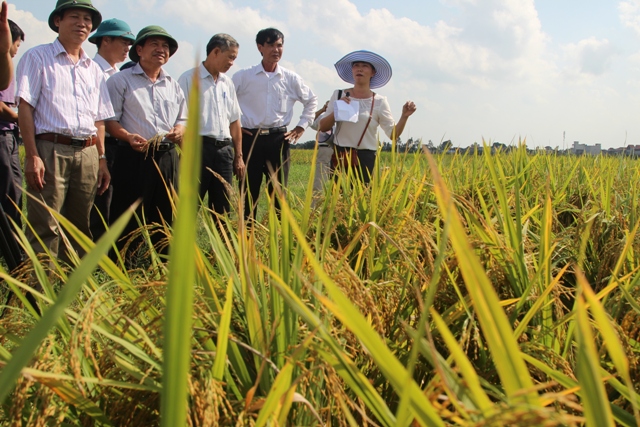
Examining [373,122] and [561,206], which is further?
[373,122]

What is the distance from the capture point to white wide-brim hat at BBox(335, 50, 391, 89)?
4.88 metres

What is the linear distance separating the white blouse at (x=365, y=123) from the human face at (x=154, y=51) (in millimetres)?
1561

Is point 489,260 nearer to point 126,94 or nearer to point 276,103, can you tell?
point 126,94

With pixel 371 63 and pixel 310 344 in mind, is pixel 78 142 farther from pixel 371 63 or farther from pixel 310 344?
pixel 310 344

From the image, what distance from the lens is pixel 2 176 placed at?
3.46 meters

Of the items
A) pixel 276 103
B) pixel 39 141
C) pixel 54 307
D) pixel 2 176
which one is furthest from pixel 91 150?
pixel 54 307

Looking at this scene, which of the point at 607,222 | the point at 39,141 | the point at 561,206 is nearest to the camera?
the point at 607,222

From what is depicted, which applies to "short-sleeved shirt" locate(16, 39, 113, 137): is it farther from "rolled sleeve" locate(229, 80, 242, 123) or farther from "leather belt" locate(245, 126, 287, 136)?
"leather belt" locate(245, 126, 287, 136)

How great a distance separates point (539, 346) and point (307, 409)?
1.78 feet

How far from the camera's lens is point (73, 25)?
11.2 ft

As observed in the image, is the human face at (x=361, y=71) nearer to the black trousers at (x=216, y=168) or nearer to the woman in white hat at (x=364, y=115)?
the woman in white hat at (x=364, y=115)

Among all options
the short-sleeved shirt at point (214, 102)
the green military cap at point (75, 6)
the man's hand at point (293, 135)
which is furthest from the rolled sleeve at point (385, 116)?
the green military cap at point (75, 6)

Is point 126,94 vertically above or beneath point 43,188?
above

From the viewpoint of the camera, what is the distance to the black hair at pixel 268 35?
5074 millimetres
